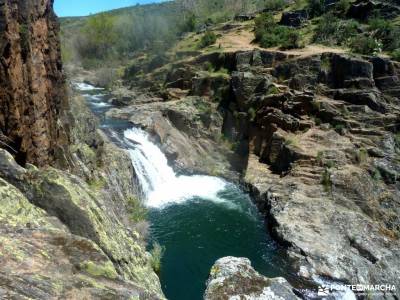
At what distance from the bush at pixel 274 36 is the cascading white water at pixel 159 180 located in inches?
782

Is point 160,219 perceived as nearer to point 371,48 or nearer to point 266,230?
point 266,230

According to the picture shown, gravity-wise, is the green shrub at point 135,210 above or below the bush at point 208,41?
below

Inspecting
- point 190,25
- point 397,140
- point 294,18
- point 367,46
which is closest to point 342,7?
point 294,18

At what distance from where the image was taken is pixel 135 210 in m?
24.4

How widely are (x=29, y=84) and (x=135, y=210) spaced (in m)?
11.4

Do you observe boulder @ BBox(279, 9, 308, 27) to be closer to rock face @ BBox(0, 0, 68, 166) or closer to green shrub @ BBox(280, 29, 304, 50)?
green shrub @ BBox(280, 29, 304, 50)

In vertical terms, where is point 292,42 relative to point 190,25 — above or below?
below

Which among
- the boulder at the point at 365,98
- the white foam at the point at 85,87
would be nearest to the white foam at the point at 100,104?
the white foam at the point at 85,87

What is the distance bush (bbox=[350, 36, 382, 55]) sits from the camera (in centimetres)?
3791

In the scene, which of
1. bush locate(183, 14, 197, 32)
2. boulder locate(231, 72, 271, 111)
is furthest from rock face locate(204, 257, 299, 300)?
bush locate(183, 14, 197, 32)

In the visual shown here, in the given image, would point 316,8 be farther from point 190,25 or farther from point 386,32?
point 190,25

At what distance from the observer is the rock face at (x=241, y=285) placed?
1293cm

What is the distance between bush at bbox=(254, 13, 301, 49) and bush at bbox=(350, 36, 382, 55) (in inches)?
258

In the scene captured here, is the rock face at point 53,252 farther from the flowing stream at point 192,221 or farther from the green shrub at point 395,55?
the green shrub at point 395,55
